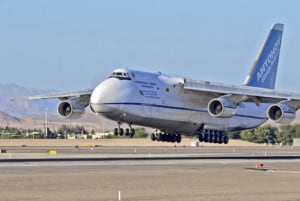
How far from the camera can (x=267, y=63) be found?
73.9 metres

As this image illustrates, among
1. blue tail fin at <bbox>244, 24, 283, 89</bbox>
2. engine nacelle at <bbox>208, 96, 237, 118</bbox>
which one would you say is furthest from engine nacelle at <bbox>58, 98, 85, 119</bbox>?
blue tail fin at <bbox>244, 24, 283, 89</bbox>

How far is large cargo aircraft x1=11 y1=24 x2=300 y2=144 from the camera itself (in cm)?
5862

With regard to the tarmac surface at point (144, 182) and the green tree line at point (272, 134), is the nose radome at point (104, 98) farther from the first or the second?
the green tree line at point (272, 134)

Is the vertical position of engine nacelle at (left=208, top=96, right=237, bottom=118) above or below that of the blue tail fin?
below

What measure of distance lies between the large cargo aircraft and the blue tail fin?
2.12ft

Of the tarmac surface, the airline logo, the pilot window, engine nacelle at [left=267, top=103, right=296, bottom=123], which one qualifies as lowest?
the tarmac surface

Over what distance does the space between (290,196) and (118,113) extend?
32822 millimetres

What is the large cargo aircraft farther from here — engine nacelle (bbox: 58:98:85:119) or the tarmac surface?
the tarmac surface

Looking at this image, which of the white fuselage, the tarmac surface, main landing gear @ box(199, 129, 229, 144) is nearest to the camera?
the tarmac surface

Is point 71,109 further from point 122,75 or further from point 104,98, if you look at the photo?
point 104,98

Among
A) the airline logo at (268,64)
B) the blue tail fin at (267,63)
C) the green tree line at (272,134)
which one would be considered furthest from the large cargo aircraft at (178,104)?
the green tree line at (272,134)

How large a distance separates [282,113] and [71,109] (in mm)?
16358

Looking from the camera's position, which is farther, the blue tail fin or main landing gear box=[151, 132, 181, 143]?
the blue tail fin

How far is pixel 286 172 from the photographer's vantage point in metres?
38.5
